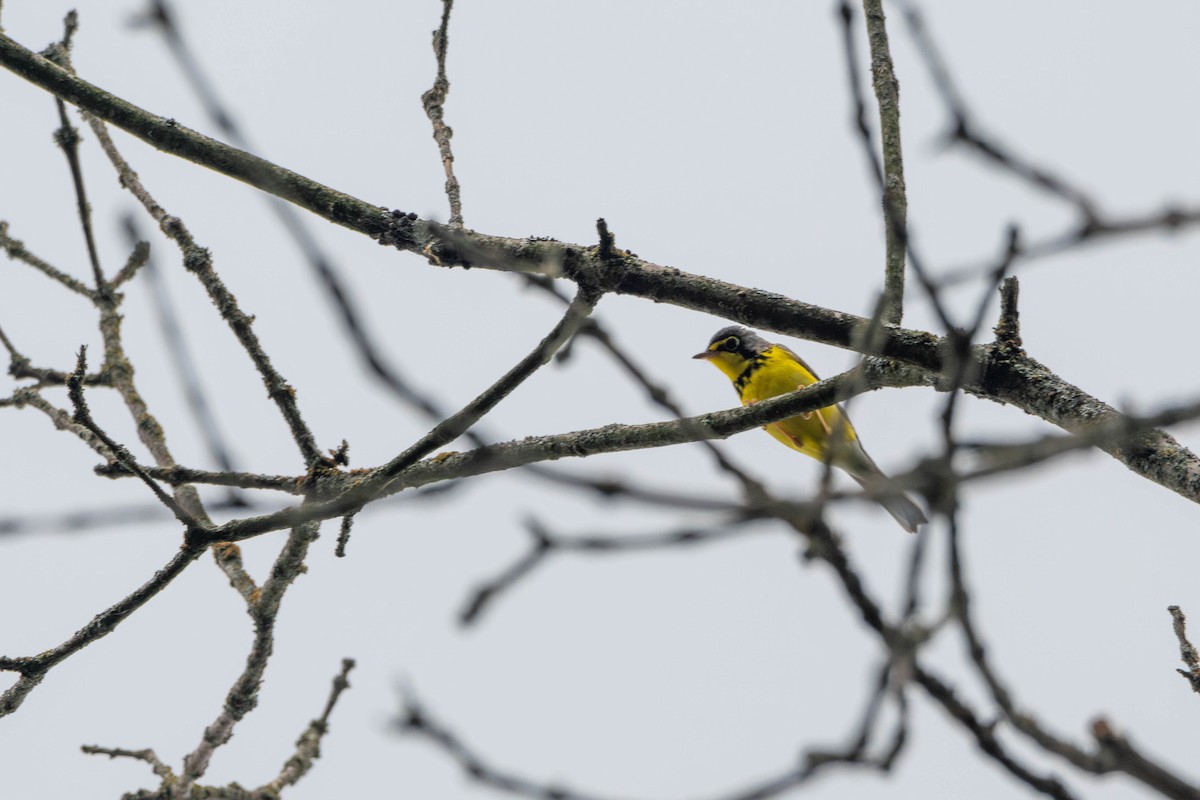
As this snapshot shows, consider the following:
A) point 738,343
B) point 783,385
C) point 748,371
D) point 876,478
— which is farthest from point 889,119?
point 738,343

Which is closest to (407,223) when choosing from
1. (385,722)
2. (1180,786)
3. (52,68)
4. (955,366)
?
(52,68)

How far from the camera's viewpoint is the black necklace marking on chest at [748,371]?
30.9 ft

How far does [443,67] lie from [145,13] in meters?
2.45

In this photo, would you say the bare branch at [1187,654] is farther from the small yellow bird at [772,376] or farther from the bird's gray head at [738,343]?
the bird's gray head at [738,343]

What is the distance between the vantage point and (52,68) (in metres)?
3.92

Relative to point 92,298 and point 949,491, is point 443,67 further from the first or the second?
point 949,491

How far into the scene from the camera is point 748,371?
31.1ft

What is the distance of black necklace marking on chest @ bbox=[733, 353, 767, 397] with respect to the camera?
30.9 feet

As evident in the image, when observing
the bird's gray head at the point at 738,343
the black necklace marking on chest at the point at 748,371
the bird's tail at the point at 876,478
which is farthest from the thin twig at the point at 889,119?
the bird's gray head at the point at 738,343

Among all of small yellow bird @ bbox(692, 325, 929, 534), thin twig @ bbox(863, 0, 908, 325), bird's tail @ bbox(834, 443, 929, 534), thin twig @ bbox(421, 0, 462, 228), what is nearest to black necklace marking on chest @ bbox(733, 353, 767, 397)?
small yellow bird @ bbox(692, 325, 929, 534)

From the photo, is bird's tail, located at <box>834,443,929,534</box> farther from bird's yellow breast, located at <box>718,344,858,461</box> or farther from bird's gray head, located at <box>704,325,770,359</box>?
bird's gray head, located at <box>704,325,770,359</box>

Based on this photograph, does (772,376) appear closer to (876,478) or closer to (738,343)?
(738,343)

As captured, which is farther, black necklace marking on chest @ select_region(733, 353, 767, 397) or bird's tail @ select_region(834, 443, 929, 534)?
black necklace marking on chest @ select_region(733, 353, 767, 397)

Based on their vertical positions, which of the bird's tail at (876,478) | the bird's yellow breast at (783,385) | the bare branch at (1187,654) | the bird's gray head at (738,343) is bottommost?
the bare branch at (1187,654)
